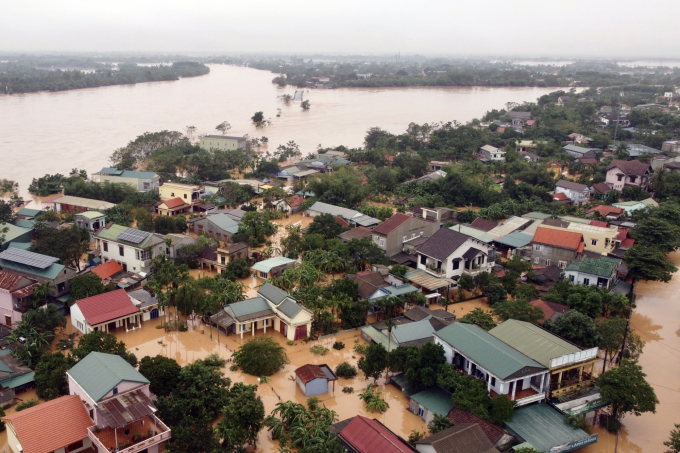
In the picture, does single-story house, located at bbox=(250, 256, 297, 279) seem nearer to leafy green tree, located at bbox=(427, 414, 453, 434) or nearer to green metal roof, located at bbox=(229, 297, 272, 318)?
green metal roof, located at bbox=(229, 297, 272, 318)

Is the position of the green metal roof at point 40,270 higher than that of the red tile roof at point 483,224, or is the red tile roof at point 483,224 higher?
the green metal roof at point 40,270

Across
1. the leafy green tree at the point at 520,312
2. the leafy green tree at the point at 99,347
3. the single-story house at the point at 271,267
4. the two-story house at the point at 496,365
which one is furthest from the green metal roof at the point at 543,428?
the single-story house at the point at 271,267

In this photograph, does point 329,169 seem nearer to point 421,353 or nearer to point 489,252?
point 489,252

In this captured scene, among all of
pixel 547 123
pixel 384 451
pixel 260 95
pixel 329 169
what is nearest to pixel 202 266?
pixel 384 451

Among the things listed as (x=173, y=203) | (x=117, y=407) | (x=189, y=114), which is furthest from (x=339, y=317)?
(x=189, y=114)

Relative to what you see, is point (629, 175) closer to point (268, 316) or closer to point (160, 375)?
point (268, 316)

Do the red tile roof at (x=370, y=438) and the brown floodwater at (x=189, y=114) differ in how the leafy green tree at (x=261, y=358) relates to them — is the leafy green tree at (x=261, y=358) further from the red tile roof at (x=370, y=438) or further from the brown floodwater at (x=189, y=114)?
the brown floodwater at (x=189, y=114)
